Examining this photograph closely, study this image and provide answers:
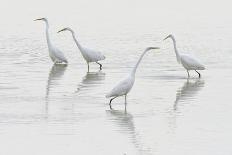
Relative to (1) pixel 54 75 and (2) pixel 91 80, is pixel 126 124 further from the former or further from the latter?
(1) pixel 54 75

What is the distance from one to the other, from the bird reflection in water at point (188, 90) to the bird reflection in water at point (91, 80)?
2.34 metres

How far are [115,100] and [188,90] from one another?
2443mm

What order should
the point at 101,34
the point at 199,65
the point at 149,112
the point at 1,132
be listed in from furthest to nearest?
the point at 101,34 → the point at 199,65 → the point at 149,112 → the point at 1,132

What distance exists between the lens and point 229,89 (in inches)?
766

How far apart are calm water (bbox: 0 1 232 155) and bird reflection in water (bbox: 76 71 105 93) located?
3 centimetres

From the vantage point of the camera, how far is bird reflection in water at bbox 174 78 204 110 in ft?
60.5

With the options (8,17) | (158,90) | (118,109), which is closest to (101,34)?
(8,17)

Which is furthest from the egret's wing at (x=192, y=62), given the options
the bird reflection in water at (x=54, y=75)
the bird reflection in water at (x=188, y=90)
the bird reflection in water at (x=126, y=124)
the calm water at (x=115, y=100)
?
the bird reflection in water at (x=126, y=124)

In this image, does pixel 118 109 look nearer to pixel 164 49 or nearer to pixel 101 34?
pixel 164 49

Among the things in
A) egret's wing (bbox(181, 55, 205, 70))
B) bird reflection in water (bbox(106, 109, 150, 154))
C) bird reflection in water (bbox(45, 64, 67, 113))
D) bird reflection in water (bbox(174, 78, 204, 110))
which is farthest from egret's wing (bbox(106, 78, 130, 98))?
egret's wing (bbox(181, 55, 205, 70))

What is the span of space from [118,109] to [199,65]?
5.77m

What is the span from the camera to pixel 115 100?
18094 millimetres

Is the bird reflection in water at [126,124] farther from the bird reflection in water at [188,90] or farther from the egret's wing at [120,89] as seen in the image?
the bird reflection in water at [188,90]

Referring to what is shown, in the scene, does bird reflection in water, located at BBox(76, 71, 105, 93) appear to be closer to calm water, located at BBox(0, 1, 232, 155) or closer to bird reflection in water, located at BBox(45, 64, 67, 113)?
calm water, located at BBox(0, 1, 232, 155)
